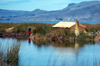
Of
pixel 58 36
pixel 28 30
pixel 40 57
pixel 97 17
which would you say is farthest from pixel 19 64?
pixel 97 17

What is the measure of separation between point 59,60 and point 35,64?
3.86 ft

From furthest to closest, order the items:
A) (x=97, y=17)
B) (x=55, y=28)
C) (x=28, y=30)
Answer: (x=97, y=17), (x=28, y=30), (x=55, y=28)

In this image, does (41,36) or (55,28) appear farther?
(55,28)

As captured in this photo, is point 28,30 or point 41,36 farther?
point 28,30

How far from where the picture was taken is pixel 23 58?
998 cm

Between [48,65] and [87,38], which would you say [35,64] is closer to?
[48,65]

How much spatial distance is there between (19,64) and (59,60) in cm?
167

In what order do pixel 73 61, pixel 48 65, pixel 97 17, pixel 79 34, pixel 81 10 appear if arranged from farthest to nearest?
pixel 81 10, pixel 97 17, pixel 79 34, pixel 73 61, pixel 48 65

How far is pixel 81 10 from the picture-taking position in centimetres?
17638

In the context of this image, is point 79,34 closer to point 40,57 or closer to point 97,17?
point 40,57

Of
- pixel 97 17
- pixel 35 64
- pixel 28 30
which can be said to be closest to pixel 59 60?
pixel 35 64

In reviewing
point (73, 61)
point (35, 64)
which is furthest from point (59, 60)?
point (35, 64)

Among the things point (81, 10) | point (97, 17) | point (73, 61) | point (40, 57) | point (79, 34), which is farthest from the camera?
point (81, 10)

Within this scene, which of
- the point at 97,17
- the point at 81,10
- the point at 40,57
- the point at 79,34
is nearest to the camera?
the point at 40,57
